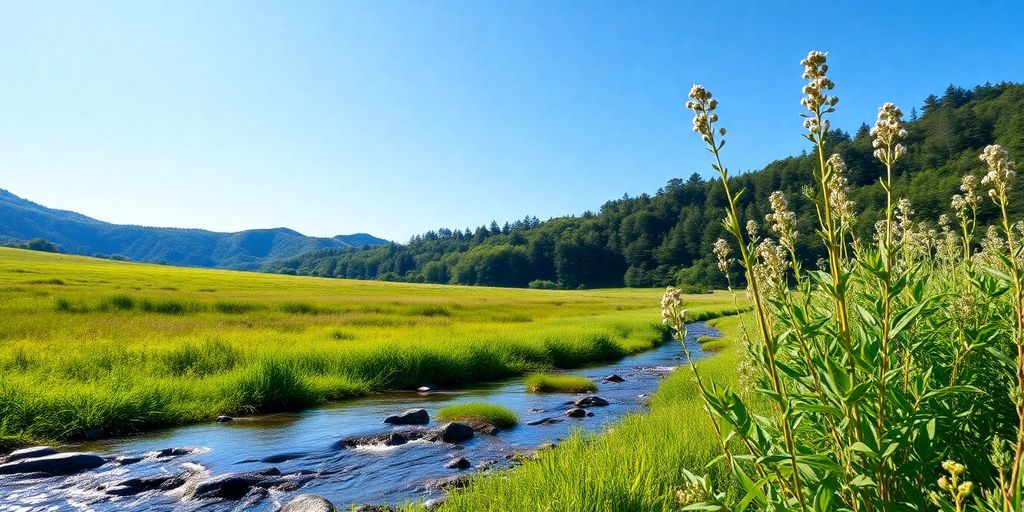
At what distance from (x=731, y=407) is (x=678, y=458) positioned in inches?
212

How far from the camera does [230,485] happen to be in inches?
406

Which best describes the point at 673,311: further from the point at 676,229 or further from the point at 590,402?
the point at 676,229

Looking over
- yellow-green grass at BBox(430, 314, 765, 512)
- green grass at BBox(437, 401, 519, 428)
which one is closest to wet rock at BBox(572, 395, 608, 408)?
green grass at BBox(437, 401, 519, 428)

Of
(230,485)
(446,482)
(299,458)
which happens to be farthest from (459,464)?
(230,485)

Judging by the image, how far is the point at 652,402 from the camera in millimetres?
16734

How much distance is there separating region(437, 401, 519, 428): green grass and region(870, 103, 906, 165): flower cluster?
14.1m

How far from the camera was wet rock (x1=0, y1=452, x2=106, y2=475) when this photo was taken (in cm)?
1097

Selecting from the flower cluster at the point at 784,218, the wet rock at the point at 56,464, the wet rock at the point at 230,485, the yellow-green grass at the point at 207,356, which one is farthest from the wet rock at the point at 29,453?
the flower cluster at the point at 784,218

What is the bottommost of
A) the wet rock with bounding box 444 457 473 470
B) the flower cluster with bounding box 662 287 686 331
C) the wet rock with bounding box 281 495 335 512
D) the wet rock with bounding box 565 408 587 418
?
the wet rock with bounding box 565 408 587 418

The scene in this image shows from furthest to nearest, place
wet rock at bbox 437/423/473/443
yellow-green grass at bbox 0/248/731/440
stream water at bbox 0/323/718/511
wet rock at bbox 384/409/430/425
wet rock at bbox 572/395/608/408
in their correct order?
wet rock at bbox 572/395/608/408, wet rock at bbox 384/409/430/425, yellow-green grass at bbox 0/248/731/440, wet rock at bbox 437/423/473/443, stream water at bbox 0/323/718/511

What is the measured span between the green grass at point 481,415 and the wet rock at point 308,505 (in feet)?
22.2

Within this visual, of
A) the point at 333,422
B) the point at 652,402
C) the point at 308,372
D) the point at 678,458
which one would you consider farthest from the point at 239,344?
the point at 678,458

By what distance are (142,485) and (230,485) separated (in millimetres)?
1718

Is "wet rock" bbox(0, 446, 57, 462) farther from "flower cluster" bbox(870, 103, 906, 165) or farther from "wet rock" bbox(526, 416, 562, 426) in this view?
"flower cluster" bbox(870, 103, 906, 165)
